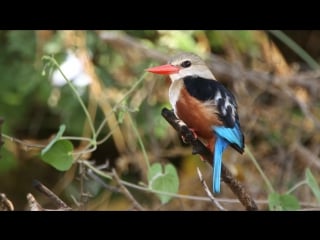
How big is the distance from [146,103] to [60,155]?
1.50 metres

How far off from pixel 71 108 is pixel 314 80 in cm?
83

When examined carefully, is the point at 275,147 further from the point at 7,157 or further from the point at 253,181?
the point at 7,157

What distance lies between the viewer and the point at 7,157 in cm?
260

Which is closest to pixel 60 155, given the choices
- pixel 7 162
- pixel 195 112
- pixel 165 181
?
pixel 165 181

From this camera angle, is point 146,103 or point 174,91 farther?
point 146,103

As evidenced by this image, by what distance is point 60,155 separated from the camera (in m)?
1.04

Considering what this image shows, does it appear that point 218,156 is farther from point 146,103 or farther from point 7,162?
point 7,162

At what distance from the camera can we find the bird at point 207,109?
772 millimetres

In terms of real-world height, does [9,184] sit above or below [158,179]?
below

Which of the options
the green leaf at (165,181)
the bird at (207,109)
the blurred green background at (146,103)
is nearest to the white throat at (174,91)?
the bird at (207,109)

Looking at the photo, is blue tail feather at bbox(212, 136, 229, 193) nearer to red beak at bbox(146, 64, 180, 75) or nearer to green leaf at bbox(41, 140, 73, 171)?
red beak at bbox(146, 64, 180, 75)
